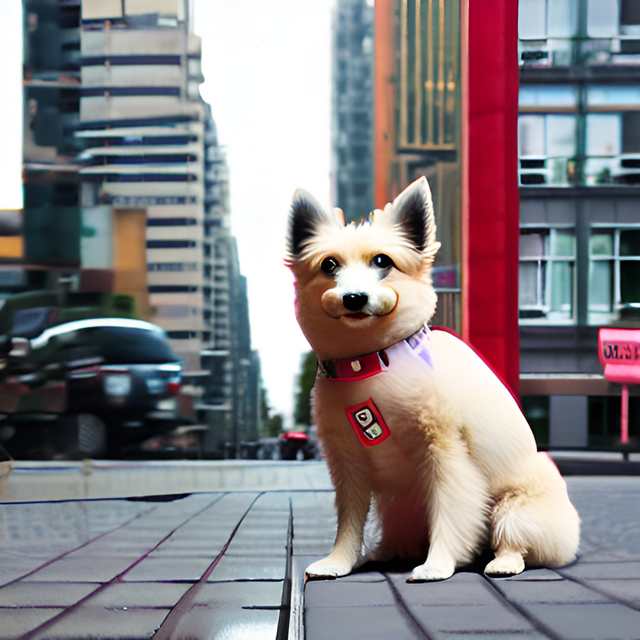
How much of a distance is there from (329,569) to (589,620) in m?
0.53

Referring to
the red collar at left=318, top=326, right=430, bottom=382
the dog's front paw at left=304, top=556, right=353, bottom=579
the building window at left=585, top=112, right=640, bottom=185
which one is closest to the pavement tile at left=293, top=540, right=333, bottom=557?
the dog's front paw at left=304, top=556, right=353, bottom=579

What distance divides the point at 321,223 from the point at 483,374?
1.52ft

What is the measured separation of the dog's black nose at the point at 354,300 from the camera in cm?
154

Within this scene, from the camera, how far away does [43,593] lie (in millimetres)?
1723

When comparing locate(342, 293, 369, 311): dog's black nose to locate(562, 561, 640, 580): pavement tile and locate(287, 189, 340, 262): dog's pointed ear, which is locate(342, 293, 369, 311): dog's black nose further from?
locate(562, 561, 640, 580): pavement tile

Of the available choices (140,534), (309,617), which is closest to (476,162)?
(140,534)

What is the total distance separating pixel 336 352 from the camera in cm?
167

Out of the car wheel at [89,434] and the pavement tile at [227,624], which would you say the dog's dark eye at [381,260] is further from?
the car wheel at [89,434]

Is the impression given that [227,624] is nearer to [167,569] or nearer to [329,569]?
[329,569]

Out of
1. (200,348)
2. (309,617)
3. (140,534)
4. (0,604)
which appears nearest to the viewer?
(309,617)

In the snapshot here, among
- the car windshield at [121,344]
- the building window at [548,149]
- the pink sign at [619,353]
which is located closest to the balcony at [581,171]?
the building window at [548,149]

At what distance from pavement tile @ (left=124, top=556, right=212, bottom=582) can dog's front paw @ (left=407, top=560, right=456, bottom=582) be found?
526 mm

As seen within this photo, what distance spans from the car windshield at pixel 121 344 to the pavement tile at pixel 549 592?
285cm

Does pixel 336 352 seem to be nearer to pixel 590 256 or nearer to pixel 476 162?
pixel 476 162
